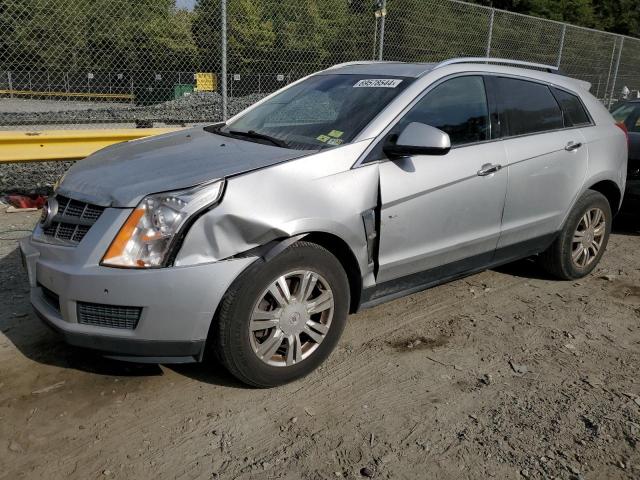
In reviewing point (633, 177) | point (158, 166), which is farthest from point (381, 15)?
point (158, 166)

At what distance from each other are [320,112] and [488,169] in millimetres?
1168

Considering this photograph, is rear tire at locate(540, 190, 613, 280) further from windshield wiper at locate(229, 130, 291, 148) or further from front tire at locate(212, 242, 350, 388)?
windshield wiper at locate(229, 130, 291, 148)

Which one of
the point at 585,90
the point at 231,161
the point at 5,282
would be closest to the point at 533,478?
the point at 231,161

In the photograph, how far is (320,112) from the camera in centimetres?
367

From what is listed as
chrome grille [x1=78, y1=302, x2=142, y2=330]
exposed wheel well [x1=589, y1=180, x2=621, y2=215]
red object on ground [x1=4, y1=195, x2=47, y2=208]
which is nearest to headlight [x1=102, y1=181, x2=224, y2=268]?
chrome grille [x1=78, y1=302, x2=142, y2=330]

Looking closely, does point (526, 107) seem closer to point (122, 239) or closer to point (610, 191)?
point (610, 191)

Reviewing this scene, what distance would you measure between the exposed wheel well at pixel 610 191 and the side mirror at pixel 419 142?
7.18 feet

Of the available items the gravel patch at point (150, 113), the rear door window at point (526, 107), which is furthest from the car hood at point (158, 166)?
the gravel patch at point (150, 113)

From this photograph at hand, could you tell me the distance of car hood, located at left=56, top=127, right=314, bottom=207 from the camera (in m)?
2.73

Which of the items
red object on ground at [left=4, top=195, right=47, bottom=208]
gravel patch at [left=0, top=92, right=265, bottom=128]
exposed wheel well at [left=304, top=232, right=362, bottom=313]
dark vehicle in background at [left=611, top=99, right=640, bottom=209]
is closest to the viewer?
exposed wheel well at [left=304, top=232, right=362, bottom=313]

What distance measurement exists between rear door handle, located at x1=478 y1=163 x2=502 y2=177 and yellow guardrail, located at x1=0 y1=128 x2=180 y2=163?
450 cm

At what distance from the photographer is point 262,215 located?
2.75 meters

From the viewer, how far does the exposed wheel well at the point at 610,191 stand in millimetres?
4781

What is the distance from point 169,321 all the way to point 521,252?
2.77 m
